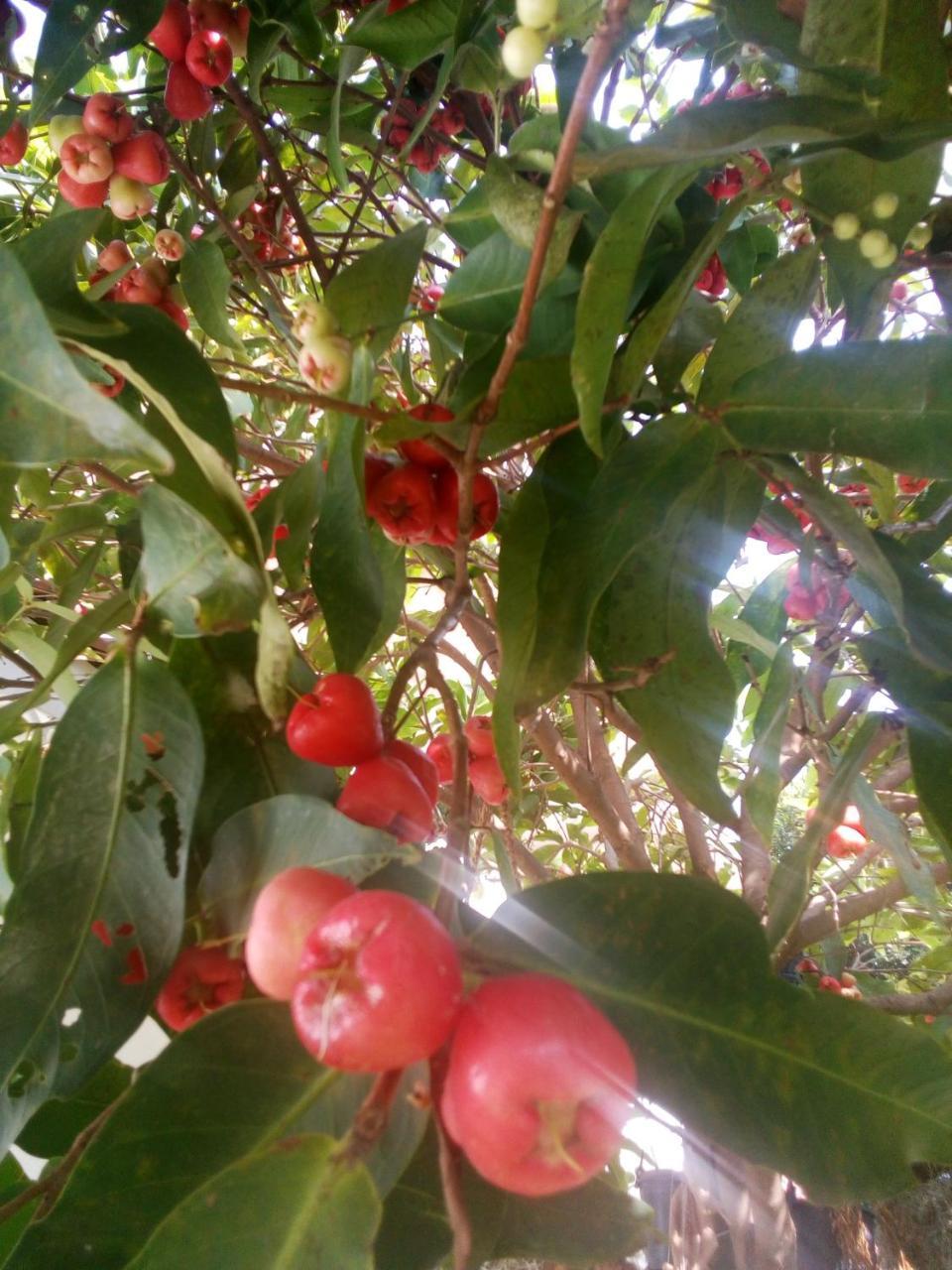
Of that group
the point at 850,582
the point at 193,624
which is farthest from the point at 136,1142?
the point at 850,582

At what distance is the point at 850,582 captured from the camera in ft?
2.57

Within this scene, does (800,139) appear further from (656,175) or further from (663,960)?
(663,960)

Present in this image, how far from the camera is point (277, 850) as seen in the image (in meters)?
0.44

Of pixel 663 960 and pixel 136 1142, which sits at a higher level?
pixel 663 960

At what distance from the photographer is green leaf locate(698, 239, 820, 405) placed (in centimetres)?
62

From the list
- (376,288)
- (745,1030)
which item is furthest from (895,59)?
(745,1030)

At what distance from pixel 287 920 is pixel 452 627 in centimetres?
31

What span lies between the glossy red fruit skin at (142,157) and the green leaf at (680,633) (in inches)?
26.0

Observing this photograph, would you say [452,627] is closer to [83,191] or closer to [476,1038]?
[476,1038]

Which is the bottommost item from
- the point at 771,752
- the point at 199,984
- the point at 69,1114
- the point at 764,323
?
the point at 69,1114

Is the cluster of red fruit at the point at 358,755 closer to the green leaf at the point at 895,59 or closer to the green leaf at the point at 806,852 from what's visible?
the green leaf at the point at 806,852

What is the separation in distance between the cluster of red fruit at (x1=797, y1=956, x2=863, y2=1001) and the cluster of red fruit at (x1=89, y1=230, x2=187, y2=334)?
137cm

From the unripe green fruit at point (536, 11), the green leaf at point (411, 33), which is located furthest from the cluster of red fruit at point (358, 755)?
the green leaf at point (411, 33)

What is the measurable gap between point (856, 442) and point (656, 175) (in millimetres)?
196
